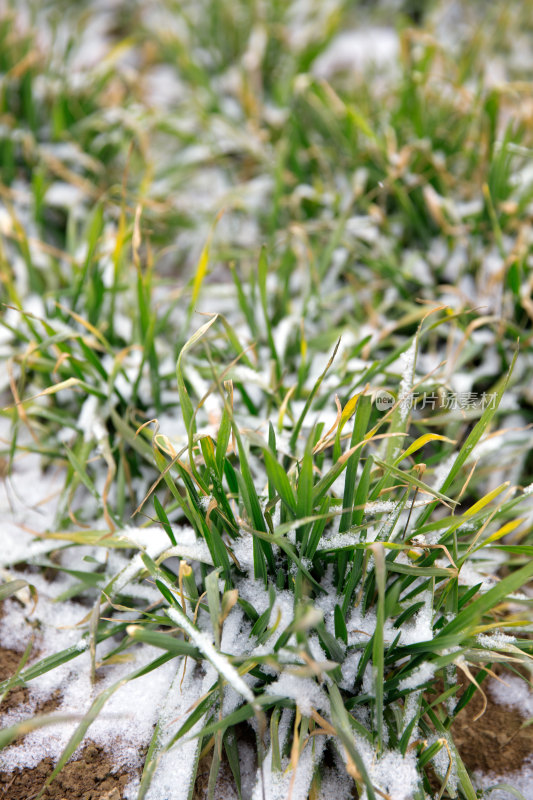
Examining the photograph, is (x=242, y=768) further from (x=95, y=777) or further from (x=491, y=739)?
(x=491, y=739)

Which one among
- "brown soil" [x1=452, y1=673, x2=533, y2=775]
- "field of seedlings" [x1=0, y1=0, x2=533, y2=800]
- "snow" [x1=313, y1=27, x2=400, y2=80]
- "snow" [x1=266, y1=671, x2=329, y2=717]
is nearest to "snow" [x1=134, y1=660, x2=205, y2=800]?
"field of seedlings" [x1=0, y1=0, x2=533, y2=800]

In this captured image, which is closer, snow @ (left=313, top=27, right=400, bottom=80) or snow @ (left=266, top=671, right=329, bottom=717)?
snow @ (left=266, top=671, right=329, bottom=717)

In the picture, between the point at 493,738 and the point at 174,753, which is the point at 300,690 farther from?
the point at 493,738

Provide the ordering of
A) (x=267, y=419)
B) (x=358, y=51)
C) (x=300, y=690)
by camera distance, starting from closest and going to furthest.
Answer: (x=300, y=690), (x=267, y=419), (x=358, y=51)

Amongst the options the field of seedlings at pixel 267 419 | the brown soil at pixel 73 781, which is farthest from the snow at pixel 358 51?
the brown soil at pixel 73 781

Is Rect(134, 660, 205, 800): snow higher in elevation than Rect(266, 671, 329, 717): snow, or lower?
lower

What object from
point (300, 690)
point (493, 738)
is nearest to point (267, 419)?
point (300, 690)

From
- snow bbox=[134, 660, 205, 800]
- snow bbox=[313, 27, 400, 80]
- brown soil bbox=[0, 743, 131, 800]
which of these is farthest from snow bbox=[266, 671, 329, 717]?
snow bbox=[313, 27, 400, 80]

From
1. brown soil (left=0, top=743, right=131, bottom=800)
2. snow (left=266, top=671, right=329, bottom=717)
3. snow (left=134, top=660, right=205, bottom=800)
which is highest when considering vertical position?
snow (left=266, top=671, right=329, bottom=717)

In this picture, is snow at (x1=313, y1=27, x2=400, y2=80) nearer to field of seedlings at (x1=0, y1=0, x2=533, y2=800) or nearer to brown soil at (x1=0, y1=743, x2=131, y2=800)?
field of seedlings at (x1=0, y1=0, x2=533, y2=800)
